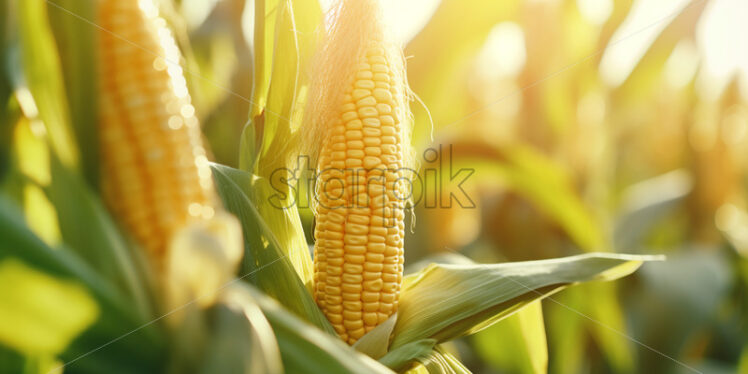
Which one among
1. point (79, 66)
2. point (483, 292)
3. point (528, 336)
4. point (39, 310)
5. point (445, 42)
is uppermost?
point (445, 42)

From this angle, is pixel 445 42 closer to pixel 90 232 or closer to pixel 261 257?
pixel 261 257

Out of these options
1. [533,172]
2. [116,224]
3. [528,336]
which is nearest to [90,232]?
[116,224]

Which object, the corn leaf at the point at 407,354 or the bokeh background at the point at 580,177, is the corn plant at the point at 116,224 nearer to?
the corn leaf at the point at 407,354

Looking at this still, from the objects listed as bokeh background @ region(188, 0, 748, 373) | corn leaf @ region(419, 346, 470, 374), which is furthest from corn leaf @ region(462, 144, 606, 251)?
corn leaf @ region(419, 346, 470, 374)

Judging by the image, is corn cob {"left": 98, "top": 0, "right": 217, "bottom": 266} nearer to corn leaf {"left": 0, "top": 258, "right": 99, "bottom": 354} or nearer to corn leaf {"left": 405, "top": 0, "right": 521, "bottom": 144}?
corn leaf {"left": 0, "top": 258, "right": 99, "bottom": 354}

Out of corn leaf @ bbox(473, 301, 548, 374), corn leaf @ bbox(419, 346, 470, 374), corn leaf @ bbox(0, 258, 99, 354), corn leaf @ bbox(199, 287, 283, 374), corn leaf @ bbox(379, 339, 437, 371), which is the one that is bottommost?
corn leaf @ bbox(473, 301, 548, 374)

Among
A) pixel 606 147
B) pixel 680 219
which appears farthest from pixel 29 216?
pixel 680 219

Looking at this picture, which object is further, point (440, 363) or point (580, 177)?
point (580, 177)
